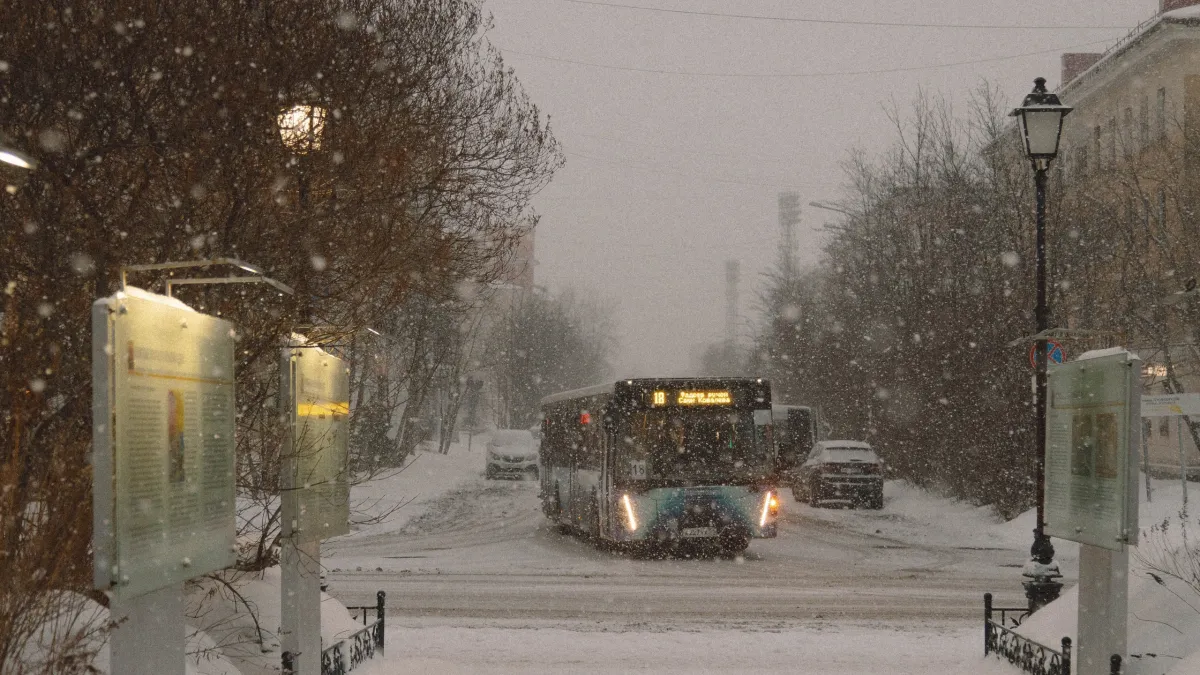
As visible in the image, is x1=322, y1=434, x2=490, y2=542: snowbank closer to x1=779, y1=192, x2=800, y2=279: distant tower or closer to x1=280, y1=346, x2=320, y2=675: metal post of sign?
x1=280, y1=346, x2=320, y2=675: metal post of sign

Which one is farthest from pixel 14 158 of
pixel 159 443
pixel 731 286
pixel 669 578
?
pixel 731 286

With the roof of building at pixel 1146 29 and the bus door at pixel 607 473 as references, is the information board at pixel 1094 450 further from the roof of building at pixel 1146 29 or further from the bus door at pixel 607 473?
the roof of building at pixel 1146 29

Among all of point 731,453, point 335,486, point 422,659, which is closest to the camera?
point 335,486

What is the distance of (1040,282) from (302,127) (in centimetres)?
802

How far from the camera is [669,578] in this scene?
2066 cm

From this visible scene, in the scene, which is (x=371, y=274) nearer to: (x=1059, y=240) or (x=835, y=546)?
(x=835, y=546)

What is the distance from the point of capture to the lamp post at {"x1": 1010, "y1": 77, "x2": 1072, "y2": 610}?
42.4 ft

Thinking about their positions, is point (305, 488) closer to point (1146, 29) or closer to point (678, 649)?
point (678, 649)

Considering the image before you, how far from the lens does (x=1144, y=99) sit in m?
47.5

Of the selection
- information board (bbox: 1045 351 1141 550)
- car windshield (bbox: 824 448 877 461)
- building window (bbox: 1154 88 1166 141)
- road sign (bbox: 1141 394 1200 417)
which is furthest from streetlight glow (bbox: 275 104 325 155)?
building window (bbox: 1154 88 1166 141)

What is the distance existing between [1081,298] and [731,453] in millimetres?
12782

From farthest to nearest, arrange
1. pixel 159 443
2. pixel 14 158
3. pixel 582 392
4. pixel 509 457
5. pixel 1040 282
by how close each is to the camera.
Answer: pixel 509 457 < pixel 582 392 < pixel 1040 282 < pixel 159 443 < pixel 14 158

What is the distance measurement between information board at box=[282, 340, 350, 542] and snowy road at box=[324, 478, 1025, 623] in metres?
3.57

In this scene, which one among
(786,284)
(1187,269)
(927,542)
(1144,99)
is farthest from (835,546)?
(786,284)
